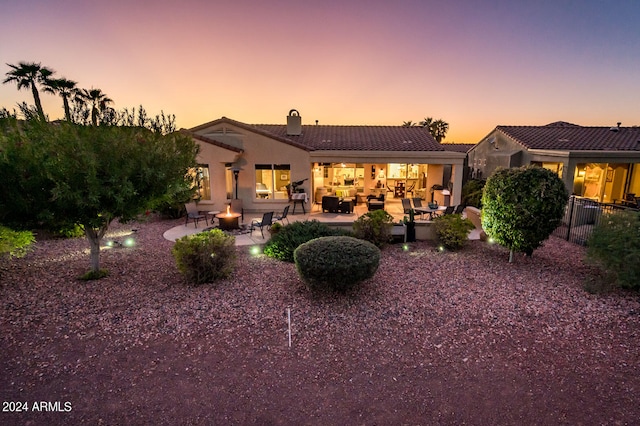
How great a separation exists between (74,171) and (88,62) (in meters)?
11.4

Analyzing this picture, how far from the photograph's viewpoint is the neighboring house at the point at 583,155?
1443cm

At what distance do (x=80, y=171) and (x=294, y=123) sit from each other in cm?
1447

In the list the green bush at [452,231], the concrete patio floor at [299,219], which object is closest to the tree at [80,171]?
the concrete patio floor at [299,219]

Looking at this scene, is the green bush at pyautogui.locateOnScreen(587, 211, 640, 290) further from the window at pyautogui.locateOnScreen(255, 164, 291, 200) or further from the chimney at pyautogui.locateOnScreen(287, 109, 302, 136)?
the chimney at pyautogui.locateOnScreen(287, 109, 302, 136)

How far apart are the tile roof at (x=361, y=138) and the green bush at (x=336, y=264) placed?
1042 centimetres

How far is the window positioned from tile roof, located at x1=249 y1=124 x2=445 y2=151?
1.70 metres

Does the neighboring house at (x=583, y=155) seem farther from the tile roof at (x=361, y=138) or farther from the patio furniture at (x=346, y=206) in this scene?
the patio furniture at (x=346, y=206)

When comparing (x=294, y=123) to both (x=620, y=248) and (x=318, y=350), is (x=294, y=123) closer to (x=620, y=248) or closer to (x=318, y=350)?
(x=620, y=248)

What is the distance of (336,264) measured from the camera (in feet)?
19.2

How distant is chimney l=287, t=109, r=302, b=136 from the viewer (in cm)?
1900

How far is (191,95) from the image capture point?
17.6 m

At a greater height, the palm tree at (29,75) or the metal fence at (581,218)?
the palm tree at (29,75)

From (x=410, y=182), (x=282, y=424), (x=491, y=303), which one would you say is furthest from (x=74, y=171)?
(x=410, y=182)

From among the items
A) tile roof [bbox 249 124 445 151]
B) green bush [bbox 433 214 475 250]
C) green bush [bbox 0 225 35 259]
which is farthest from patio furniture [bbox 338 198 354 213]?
green bush [bbox 0 225 35 259]
